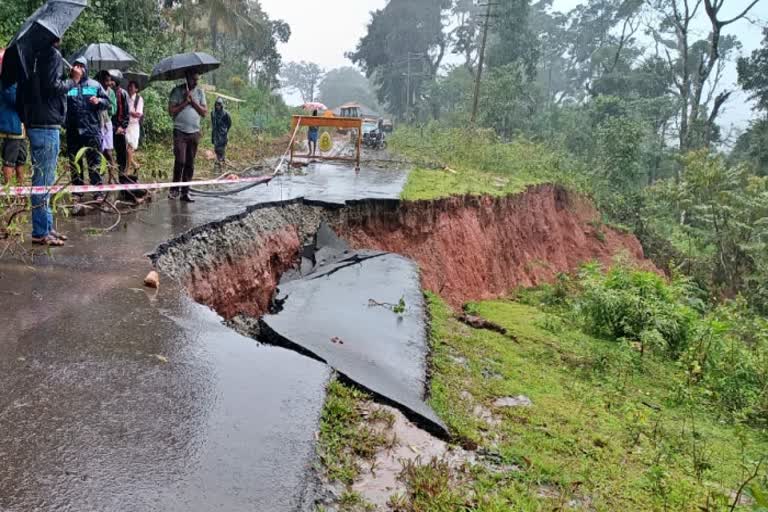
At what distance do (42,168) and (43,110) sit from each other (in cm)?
54

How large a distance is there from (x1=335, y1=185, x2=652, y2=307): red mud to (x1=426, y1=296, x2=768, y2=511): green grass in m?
2.73

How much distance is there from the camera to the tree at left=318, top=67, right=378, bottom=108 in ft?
284

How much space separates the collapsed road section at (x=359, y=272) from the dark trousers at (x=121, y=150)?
2.13 meters

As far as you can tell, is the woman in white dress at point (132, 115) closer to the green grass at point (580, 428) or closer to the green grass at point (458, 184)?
the green grass at point (458, 184)

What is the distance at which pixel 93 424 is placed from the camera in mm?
2740

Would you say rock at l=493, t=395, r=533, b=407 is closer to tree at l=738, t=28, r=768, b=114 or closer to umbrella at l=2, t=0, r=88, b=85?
umbrella at l=2, t=0, r=88, b=85

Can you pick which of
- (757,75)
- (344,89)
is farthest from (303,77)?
(757,75)

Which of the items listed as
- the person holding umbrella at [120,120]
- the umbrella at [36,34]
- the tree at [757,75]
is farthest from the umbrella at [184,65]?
the tree at [757,75]

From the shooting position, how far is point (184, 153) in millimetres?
7852

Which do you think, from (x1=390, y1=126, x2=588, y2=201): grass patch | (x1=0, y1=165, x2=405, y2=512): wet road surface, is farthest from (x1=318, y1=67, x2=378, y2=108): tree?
(x1=0, y1=165, x2=405, y2=512): wet road surface

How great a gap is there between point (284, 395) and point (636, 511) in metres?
2.30

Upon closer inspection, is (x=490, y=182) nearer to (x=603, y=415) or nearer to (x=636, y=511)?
(x=603, y=415)

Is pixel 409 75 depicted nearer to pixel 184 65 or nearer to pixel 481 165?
pixel 481 165

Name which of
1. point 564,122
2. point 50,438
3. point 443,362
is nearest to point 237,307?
point 443,362
